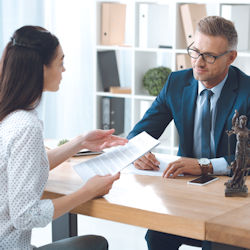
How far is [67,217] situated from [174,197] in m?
0.73

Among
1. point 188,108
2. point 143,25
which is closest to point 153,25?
point 143,25

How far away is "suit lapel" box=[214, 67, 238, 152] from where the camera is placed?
91.0 inches

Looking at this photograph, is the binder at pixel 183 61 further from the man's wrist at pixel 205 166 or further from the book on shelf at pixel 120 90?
the man's wrist at pixel 205 166

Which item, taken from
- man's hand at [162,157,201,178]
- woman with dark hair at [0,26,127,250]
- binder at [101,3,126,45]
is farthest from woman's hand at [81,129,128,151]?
binder at [101,3,126,45]

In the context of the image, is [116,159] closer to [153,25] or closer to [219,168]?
A: [219,168]

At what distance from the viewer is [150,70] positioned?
13.8 feet

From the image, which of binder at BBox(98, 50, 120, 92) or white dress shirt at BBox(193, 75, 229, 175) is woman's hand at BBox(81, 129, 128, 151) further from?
binder at BBox(98, 50, 120, 92)

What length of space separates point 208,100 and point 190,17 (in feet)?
5.33

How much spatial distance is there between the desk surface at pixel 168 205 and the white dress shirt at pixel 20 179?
221 millimetres

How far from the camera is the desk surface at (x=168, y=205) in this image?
1592 millimetres

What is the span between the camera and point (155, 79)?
13.6 ft

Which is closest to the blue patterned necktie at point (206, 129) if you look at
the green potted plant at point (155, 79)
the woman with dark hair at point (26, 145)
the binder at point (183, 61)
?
the woman with dark hair at point (26, 145)

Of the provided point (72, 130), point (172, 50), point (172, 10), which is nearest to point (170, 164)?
point (172, 50)

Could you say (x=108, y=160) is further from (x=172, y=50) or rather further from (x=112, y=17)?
(x=112, y=17)
